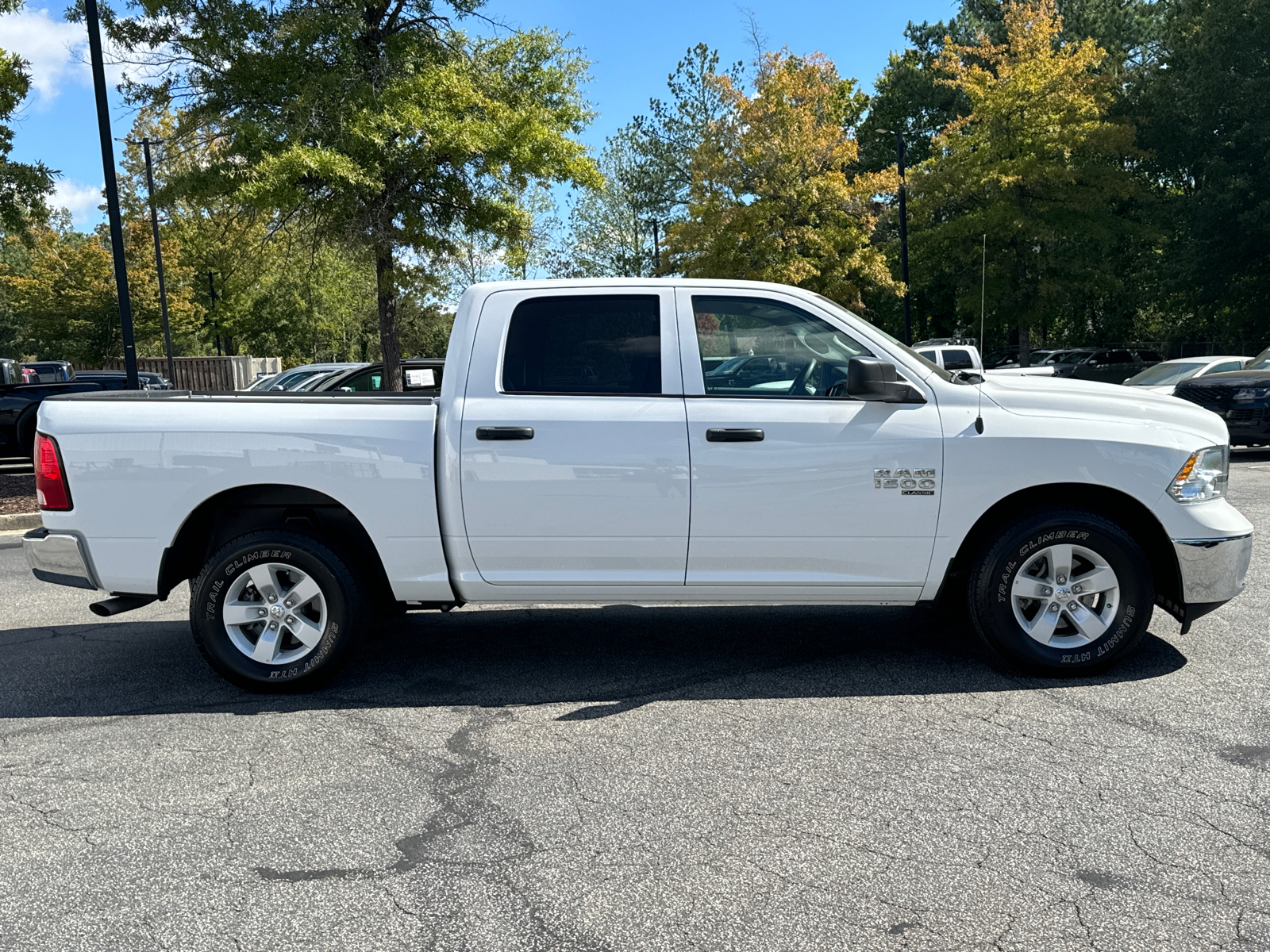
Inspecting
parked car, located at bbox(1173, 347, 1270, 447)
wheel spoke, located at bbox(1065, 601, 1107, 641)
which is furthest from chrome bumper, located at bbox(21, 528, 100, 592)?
parked car, located at bbox(1173, 347, 1270, 447)

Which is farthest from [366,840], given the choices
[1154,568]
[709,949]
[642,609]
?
[1154,568]

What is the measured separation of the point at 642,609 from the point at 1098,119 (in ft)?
104

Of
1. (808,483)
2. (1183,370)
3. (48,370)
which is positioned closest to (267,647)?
(808,483)

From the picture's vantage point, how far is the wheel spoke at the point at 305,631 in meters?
5.18

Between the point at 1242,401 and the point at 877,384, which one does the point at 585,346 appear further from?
the point at 1242,401

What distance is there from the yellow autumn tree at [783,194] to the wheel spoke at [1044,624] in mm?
24695

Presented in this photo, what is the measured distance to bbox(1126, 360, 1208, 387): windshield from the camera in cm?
1892

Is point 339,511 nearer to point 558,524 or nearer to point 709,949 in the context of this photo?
point 558,524

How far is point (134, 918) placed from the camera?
3137mm

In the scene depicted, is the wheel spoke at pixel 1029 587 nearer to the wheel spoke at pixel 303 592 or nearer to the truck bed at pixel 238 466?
the truck bed at pixel 238 466

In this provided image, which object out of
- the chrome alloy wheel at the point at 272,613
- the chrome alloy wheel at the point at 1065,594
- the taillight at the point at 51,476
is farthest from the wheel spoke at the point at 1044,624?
the taillight at the point at 51,476

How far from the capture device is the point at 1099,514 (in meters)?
5.20

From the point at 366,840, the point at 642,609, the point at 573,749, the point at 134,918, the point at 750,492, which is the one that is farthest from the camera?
the point at 642,609

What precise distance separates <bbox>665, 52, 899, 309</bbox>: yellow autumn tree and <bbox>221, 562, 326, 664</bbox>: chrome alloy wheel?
25230 millimetres
